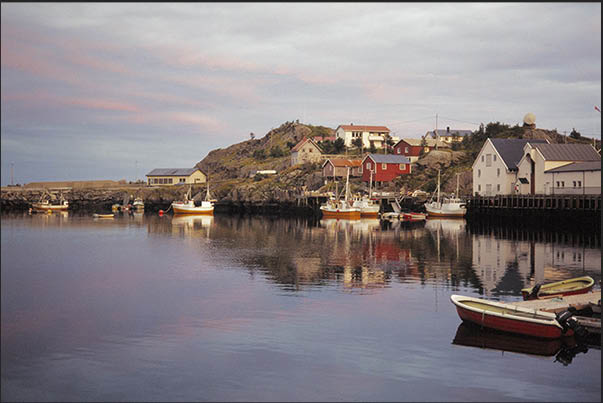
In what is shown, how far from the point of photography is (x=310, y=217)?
96.6 m

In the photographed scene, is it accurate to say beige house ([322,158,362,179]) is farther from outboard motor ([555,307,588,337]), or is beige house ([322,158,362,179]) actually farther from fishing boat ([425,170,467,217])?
outboard motor ([555,307,588,337])

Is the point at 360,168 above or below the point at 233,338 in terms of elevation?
above

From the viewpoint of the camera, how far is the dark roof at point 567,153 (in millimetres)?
69125

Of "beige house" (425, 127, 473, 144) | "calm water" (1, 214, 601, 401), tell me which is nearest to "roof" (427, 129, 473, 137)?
"beige house" (425, 127, 473, 144)

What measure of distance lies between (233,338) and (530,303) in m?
11.0

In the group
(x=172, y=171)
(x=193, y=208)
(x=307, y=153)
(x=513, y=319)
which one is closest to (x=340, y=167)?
(x=307, y=153)

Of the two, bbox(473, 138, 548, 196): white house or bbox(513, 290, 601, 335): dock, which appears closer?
bbox(513, 290, 601, 335): dock

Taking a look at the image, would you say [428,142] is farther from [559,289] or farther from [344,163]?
[559,289]

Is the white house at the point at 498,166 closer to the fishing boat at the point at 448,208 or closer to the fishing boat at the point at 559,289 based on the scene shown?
the fishing boat at the point at 448,208

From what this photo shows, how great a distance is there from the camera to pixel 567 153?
69750 mm

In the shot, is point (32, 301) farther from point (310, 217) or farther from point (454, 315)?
point (310, 217)

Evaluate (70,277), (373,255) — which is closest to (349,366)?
(70,277)

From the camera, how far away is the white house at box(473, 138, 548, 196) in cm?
7588

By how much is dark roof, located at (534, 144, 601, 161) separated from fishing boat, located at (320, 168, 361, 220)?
28089 millimetres
